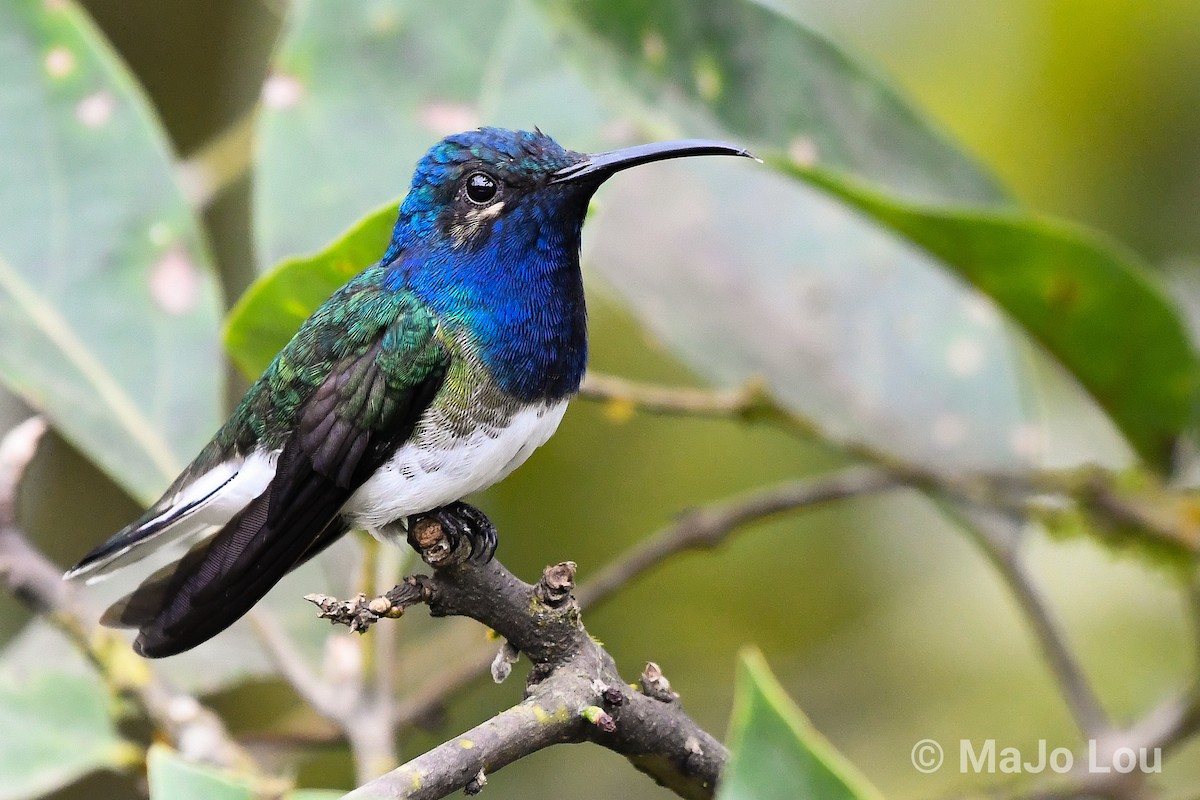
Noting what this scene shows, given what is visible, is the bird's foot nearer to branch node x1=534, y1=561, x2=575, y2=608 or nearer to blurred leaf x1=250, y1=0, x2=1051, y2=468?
branch node x1=534, y1=561, x2=575, y2=608

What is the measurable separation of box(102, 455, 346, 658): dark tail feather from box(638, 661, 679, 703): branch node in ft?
1.80

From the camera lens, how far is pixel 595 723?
1.35 meters

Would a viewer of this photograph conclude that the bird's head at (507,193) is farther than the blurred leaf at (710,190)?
No

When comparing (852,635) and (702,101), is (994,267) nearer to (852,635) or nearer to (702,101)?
(702,101)

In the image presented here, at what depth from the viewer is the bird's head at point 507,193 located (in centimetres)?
202

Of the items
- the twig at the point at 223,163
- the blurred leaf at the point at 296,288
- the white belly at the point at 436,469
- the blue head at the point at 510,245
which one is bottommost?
the white belly at the point at 436,469

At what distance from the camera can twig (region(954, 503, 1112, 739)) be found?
256cm

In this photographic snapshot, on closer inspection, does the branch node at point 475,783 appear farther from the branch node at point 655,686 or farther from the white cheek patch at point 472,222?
the white cheek patch at point 472,222

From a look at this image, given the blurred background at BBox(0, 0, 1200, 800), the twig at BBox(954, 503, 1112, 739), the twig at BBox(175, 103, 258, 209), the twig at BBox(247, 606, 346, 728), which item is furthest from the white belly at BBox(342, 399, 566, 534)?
the twig at BBox(175, 103, 258, 209)

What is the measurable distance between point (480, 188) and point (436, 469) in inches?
19.1

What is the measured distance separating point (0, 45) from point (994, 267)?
1930mm

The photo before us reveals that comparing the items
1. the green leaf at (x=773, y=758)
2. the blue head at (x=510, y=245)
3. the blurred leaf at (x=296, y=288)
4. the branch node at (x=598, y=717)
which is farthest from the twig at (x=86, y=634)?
the green leaf at (x=773, y=758)

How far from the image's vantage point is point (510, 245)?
79.4 inches

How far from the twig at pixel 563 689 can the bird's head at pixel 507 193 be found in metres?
0.68
